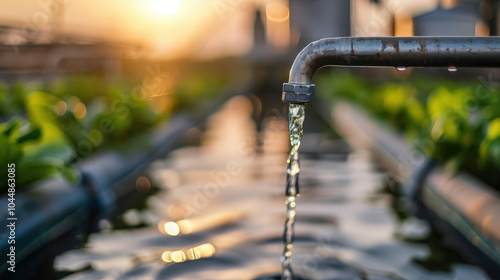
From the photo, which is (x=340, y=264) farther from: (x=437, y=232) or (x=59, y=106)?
(x=59, y=106)

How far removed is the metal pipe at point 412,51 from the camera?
204cm

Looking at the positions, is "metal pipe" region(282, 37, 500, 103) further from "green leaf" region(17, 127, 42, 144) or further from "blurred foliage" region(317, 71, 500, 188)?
"green leaf" region(17, 127, 42, 144)

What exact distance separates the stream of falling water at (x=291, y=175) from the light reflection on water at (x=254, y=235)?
0.09 meters

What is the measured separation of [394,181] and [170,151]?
301cm

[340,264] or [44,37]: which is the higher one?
→ [44,37]

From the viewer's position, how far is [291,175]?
2.83 metres

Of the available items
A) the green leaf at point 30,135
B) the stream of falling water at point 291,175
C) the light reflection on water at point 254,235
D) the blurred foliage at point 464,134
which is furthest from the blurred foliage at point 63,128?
the blurred foliage at point 464,134

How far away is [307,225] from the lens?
3717mm

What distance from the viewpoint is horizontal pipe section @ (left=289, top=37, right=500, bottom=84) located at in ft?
6.71

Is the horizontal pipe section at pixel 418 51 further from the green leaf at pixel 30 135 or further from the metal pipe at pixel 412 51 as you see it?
the green leaf at pixel 30 135

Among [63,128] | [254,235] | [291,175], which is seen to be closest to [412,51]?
[291,175]

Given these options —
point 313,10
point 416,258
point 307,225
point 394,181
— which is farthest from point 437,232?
point 313,10

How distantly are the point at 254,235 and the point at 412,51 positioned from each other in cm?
178

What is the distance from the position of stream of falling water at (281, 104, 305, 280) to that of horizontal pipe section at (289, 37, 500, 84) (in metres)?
0.43
